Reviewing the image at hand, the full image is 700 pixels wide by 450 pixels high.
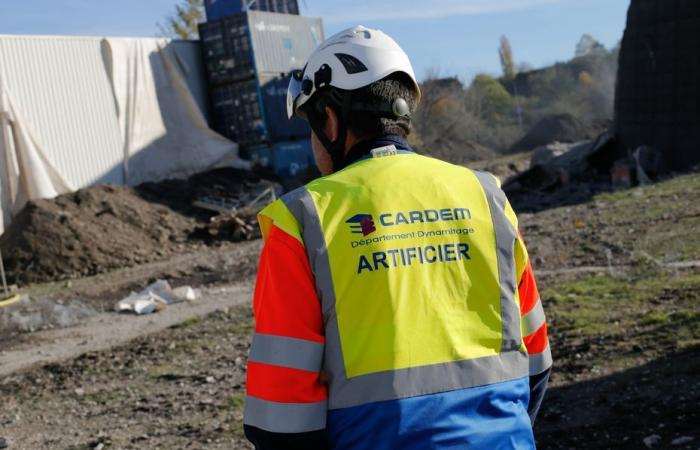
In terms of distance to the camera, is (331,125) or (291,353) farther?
(331,125)

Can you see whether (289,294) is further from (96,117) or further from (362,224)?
(96,117)

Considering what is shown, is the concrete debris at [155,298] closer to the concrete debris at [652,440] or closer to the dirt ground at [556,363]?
the dirt ground at [556,363]

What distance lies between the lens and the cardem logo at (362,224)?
231cm

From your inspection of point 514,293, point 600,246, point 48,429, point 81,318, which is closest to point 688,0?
point 600,246

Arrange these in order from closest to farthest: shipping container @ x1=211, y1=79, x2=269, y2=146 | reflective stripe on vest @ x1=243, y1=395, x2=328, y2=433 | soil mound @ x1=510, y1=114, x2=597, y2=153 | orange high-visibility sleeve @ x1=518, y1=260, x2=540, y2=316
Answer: reflective stripe on vest @ x1=243, y1=395, x2=328, y2=433 → orange high-visibility sleeve @ x1=518, y1=260, x2=540, y2=316 → shipping container @ x1=211, y1=79, x2=269, y2=146 → soil mound @ x1=510, y1=114, x2=597, y2=153

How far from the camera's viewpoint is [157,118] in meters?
25.2

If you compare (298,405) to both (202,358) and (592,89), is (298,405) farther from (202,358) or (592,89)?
(592,89)

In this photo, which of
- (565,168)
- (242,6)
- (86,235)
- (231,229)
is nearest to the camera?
(86,235)

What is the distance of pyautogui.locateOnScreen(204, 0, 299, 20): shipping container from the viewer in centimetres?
2973

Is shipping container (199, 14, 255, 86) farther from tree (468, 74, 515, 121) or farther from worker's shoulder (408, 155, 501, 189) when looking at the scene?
worker's shoulder (408, 155, 501, 189)

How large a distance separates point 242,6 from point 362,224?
28491 millimetres

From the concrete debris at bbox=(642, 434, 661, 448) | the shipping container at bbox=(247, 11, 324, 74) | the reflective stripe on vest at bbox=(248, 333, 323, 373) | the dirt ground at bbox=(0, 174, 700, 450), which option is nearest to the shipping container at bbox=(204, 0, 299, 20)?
the shipping container at bbox=(247, 11, 324, 74)

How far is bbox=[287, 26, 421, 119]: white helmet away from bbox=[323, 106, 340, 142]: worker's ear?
0.07m

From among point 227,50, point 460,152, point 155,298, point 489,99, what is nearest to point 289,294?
point 155,298
